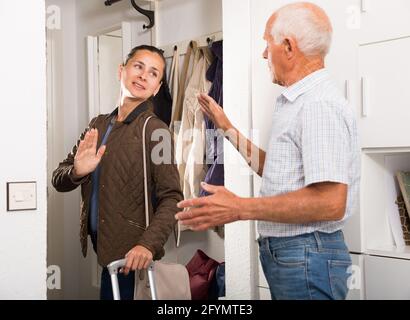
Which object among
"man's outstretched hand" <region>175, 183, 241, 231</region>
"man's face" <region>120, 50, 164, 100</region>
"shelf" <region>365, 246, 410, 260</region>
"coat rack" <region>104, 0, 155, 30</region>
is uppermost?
"coat rack" <region>104, 0, 155, 30</region>

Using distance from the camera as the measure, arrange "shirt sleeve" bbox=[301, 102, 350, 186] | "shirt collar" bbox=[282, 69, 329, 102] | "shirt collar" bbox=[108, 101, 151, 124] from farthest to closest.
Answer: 1. "shirt collar" bbox=[108, 101, 151, 124]
2. "shirt collar" bbox=[282, 69, 329, 102]
3. "shirt sleeve" bbox=[301, 102, 350, 186]

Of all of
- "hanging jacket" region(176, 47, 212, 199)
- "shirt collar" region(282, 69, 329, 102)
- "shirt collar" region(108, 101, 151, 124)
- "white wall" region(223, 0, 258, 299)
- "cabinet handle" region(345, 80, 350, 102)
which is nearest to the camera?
"shirt collar" region(282, 69, 329, 102)

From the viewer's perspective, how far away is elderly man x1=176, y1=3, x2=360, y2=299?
3.62 feet

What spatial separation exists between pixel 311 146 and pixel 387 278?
500 millimetres

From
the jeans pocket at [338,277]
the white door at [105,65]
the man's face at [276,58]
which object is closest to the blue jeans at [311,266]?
the jeans pocket at [338,277]

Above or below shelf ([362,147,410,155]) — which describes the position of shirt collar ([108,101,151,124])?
above

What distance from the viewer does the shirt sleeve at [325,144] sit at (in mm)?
1090

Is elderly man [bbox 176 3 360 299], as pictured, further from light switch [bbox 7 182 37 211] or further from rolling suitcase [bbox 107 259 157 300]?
light switch [bbox 7 182 37 211]

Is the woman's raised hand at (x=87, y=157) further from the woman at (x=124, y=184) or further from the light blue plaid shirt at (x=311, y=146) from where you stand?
the light blue plaid shirt at (x=311, y=146)

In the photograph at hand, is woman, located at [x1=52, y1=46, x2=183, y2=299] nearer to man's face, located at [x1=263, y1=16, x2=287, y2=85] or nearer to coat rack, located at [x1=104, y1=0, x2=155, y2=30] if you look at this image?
coat rack, located at [x1=104, y1=0, x2=155, y2=30]

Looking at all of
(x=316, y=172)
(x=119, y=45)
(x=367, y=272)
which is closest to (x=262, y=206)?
(x=316, y=172)

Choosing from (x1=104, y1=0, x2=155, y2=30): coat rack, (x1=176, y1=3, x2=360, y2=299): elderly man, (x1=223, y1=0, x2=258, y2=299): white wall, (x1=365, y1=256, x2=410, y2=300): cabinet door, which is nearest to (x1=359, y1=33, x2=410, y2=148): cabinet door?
(x1=176, y1=3, x2=360, y2=299): elderly man

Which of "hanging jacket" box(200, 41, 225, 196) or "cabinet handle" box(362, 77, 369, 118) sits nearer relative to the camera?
"cabinet handle" box(362, 77, 369, 118)

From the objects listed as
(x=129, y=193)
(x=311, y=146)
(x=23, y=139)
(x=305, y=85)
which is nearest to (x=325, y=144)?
(x=311, y=146)
